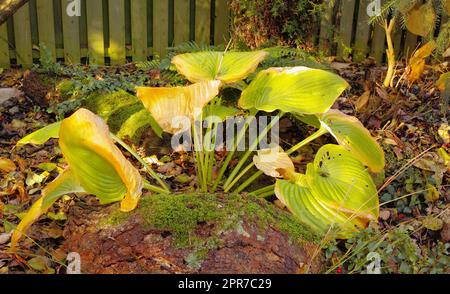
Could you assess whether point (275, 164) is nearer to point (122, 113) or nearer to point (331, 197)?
point (331, 197)

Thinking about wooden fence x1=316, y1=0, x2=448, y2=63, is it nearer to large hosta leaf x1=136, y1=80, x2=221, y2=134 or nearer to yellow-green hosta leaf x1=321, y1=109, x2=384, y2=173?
yellow-green hosta leaf x1=321, y1=109, x2=384, y2=173

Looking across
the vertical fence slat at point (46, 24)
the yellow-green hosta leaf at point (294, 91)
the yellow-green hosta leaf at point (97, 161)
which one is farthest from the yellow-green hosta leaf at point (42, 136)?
the vertical fence slat at point (46, 24)

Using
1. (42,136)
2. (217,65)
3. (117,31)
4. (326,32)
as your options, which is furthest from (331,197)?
(117,31)

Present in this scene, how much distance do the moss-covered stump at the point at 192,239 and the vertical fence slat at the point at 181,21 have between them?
3378mm

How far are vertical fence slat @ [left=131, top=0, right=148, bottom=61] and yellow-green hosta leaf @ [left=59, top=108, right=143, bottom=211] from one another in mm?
3248

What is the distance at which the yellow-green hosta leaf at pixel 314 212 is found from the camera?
9.62 ft

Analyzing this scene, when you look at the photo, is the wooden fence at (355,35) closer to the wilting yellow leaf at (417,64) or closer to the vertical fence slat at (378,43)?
the vertical fence slat at (378,43)

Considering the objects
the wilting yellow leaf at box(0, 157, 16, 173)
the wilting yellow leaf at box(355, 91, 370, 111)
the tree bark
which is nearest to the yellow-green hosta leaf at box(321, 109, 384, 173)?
the wilting yellow leaf at box(355, 91, 370, 111)

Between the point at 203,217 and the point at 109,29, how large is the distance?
139 inches

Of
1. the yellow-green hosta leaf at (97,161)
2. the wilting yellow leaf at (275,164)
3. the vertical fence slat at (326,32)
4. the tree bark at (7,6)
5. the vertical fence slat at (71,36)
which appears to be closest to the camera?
the yellow-green hosta leaf at (97,161)

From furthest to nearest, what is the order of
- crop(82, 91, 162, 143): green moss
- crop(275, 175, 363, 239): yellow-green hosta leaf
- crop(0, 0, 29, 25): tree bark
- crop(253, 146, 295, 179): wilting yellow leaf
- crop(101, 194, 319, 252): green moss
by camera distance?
crop(82, 91, 162, 143): green moss < crop(0, 0, 29, 25): tree bark < crop(253, 146, 295, 179): wilting yellow leaf < crop(275, 175, 363, 239): yellow-green hosta leaf < crop(101, 194, 319, 252): green moss

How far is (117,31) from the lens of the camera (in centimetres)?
590

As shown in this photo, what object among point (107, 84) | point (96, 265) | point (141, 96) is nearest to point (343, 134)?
point (141, 96)

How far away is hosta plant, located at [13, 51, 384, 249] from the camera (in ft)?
8.93
